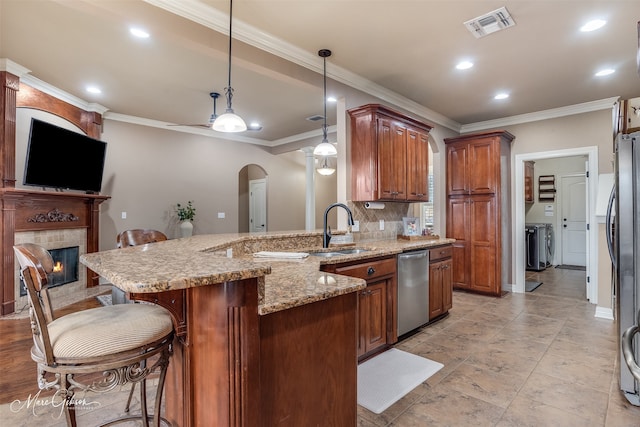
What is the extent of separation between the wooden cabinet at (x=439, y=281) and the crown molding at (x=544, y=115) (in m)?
2.88

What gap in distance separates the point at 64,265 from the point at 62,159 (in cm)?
153

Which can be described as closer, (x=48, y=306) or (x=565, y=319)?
(x=48, y=306)

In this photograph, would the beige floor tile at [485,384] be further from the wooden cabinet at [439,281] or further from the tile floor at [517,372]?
the wooden cabinet at [439,281]

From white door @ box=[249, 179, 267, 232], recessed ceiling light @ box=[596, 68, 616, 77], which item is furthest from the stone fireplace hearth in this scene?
recessed ceiling light @ box=[596, 68, 616, 77]

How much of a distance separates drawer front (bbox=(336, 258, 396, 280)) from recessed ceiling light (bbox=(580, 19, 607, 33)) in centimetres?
262

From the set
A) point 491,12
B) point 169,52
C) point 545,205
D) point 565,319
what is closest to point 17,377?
point 169,52

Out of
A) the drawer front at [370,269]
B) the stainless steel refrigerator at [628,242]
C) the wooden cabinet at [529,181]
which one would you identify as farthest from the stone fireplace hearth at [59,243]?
the wooden cabinet at [529,181]

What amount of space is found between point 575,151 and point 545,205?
3371mm

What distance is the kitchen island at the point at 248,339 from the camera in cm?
106

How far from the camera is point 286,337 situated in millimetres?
1264

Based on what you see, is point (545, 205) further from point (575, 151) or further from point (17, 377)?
point (17, 377)

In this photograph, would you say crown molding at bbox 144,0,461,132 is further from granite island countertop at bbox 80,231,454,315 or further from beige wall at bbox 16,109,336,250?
beige wall at bbox 16,109,336,250

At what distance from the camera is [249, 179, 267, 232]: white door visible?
756 centimetres

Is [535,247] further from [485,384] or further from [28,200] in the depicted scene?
[28,200]
